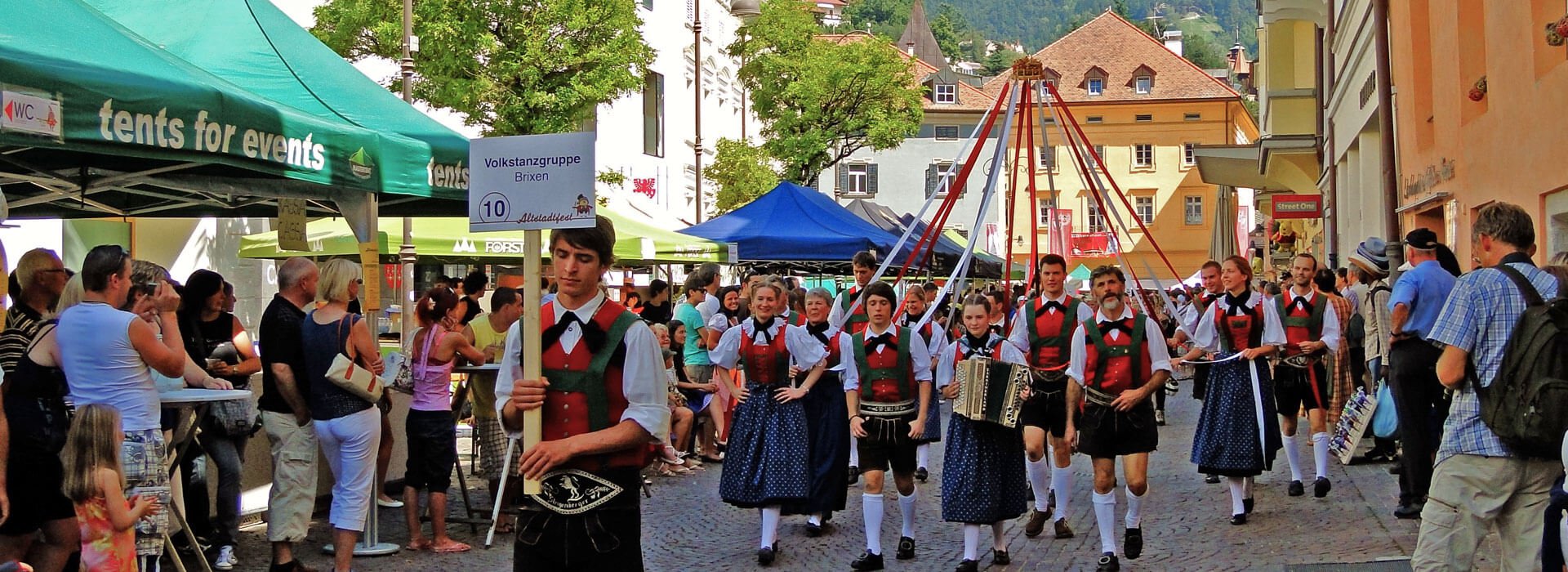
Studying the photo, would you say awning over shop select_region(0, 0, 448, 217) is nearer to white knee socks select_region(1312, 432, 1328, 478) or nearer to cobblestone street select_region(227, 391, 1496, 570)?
cobblestone street select_region(227, 391, 1496, 570)

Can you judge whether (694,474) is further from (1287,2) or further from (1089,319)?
(1287,2)

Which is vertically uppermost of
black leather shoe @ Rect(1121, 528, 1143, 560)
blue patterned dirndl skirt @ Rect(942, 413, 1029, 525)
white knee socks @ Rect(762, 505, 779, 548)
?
blue patterned dirndl skirt @ Rect(942, 413, 1029, 525)

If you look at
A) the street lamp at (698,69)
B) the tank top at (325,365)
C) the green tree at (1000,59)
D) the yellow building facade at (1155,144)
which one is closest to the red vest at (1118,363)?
the tank top at (325,365)

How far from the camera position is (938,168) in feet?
228

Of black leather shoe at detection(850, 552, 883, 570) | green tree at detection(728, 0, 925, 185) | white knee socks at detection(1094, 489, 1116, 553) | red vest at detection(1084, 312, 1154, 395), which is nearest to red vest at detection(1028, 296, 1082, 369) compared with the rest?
red vest at detection(1084, 312, 1154, 395)

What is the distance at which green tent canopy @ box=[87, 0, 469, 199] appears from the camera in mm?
8844

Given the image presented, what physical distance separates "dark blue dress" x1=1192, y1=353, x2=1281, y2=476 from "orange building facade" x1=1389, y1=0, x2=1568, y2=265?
232 cm

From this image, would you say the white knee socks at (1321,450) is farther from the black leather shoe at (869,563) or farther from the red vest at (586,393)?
the red vest at (586,393)

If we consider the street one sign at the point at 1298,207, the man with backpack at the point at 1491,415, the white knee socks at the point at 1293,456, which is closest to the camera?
the man with backpack at the point at 1491,415

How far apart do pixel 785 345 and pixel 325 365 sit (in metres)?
3.06

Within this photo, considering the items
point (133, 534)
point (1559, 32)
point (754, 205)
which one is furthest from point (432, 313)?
point (754, 205)

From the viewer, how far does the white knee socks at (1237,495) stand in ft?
36.1

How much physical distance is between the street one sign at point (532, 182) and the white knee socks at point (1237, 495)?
708 centimetres

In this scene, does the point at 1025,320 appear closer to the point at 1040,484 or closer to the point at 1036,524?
the point at 1040,484
